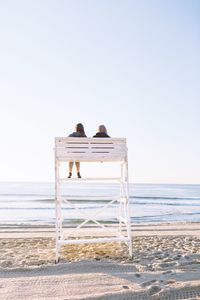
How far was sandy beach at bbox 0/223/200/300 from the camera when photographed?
4078mm

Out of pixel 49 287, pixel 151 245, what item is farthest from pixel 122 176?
pixel 49 287

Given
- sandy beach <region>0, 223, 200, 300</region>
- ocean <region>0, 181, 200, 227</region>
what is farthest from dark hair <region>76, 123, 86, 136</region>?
sandy beach <region>0, 223, 200, 300</region>

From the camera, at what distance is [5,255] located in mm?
6422

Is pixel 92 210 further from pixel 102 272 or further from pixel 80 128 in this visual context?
pixel 102 272

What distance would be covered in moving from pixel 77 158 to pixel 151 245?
2926 mm

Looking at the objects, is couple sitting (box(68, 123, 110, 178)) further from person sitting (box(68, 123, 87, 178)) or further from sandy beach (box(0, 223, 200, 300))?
sandy beach (box(0, 223, 200, 300))

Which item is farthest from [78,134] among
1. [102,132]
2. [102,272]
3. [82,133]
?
[102,272]

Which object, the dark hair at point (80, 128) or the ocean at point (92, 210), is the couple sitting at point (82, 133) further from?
the ocean at point (92, 210)

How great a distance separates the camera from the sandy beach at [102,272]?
13.4ft

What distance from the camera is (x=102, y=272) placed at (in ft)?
16.3

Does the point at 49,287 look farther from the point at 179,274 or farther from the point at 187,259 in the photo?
the point at 187,259

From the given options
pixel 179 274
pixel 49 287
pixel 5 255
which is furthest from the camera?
pixel 5 255

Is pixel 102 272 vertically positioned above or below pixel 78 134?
below

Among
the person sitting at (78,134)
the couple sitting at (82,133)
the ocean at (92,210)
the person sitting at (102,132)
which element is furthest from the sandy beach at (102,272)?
the person sitting at (102,132)
